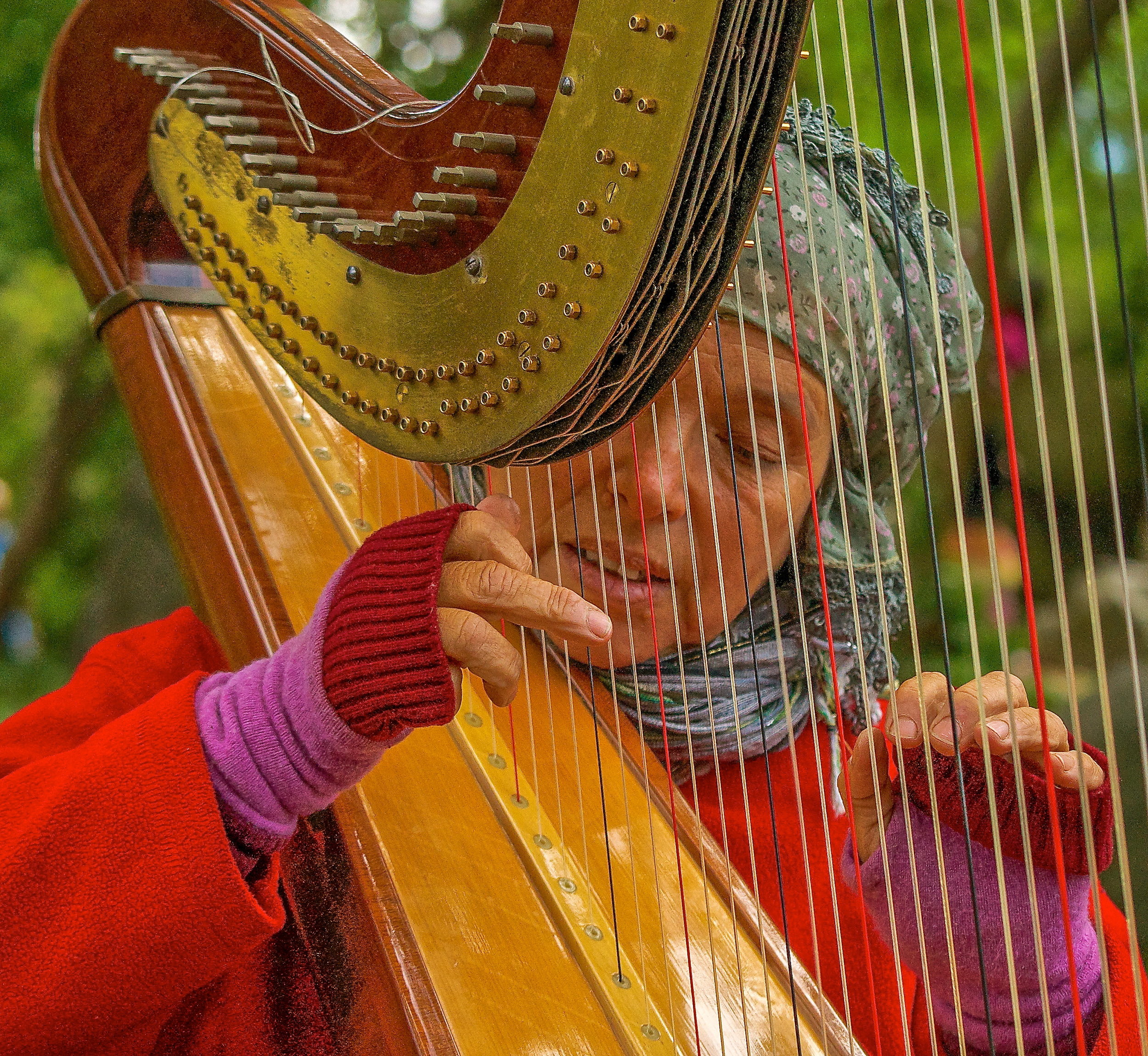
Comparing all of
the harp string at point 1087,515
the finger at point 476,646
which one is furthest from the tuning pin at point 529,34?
the finger at point 476,646

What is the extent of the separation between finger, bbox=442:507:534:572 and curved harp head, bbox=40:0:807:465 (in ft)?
0.27

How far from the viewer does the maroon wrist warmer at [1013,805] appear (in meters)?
0.97

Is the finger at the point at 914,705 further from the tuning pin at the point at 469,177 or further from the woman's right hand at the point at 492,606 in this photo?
the tuning pin at the point at 469,177

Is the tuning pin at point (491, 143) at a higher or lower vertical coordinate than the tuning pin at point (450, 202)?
higher

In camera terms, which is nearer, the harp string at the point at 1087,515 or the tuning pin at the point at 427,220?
the harp string at the point at 1087,515

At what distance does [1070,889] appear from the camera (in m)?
1.04

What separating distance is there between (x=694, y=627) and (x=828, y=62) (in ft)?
7.56

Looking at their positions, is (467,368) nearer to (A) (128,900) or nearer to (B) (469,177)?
(B) (469,177)

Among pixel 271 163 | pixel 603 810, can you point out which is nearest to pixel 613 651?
pixel 603 810

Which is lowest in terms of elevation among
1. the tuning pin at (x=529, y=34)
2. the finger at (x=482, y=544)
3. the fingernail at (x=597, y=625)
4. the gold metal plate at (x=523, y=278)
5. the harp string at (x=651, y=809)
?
the harp string at (x=651, y=809)

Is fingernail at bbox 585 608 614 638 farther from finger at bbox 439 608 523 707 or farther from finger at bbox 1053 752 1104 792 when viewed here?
finger at bbox 1053 752 1104 792

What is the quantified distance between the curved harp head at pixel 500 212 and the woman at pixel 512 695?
0.11 meters

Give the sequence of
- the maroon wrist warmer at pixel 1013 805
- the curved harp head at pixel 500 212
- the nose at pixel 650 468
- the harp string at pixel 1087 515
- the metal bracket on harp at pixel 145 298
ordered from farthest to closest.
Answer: the metal bracket on harp at pixel 145 298 → the nose at pixel 650 468 → the maroon wrist warmer at pixel 1013 805 → the curved harp head at pixel 500 212 → the harp string at pixel 1087 515

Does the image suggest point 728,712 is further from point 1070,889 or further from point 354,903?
point 354,903
